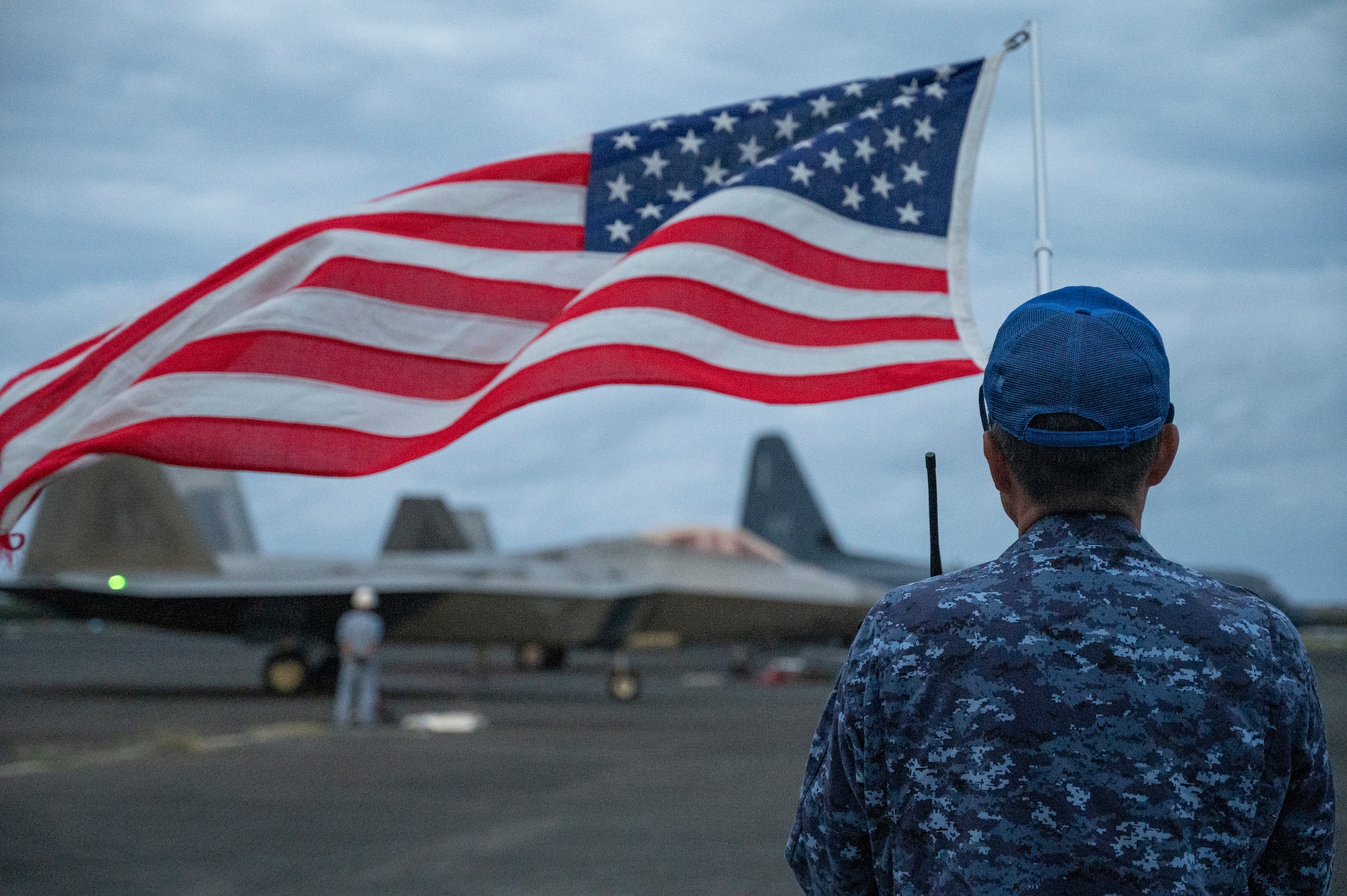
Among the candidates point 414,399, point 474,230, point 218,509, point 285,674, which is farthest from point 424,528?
point 414,399

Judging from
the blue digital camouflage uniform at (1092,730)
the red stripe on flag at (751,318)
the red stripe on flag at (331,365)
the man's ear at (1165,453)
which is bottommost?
the blue digital camouflage uniform at (1092,730)

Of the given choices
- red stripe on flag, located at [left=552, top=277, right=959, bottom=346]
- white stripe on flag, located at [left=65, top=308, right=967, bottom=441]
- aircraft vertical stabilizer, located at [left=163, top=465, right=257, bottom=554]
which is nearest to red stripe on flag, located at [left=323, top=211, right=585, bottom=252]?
red stripe on flag, located at [left=552, top=277, right=959, bottom=346]

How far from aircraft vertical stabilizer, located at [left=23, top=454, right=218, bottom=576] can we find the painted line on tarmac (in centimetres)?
719

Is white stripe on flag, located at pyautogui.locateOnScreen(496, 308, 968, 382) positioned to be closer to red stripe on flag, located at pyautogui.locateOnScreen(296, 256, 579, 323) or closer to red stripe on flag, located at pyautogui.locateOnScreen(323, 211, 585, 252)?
red stripe on flag, located at pyautogui.locateOnScreen(296, 256, 579, 323)

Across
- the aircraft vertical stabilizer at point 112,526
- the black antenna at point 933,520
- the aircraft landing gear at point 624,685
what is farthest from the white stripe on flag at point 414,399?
the aircraft vertical stabilizer at point 112,526

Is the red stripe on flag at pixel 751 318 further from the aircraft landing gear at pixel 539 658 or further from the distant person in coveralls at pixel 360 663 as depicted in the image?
the aircraft landing gear at pixel 539 658

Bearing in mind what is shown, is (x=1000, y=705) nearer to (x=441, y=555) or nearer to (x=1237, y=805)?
(x=1237, y=805)

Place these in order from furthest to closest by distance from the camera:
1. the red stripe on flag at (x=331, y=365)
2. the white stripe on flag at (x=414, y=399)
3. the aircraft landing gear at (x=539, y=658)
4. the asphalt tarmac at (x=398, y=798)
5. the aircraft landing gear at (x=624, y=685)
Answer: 1. the aircraft landing gear at (x=539, y=658)
2. the aircraft landing gear at (x=624, y=685)
3. the asphalt tarmac at (x=398, y=798)
4. the red stripe on flag at (x=331, y=365)
5. the white stripe on flag at (x=414, y=399)

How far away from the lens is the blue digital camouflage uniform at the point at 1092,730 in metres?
1.50

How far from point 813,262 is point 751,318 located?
13.0 inches

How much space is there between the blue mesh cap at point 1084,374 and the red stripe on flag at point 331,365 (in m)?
2.62

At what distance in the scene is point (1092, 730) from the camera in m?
1.50

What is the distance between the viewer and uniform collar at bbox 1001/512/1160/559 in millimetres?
1586

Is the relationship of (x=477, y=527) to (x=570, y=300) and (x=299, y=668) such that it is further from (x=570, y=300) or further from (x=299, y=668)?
(x=570, y=300)
